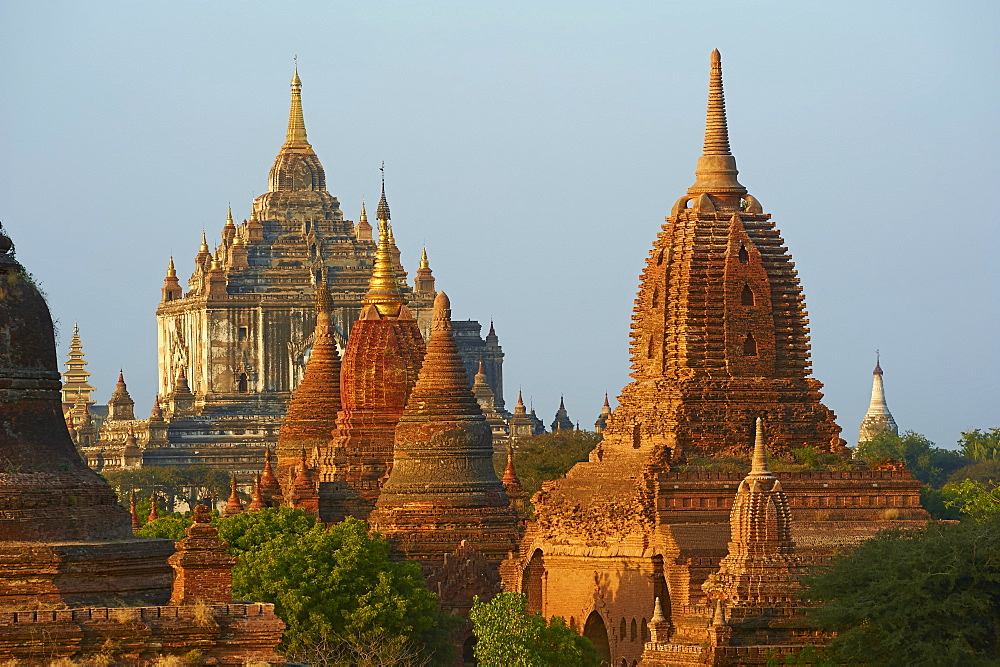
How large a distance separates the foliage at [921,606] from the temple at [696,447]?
6474 mm

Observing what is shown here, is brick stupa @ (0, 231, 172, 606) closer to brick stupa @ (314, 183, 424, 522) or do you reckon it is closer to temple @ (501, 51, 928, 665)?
temple @ (501, 51, 928, 665)

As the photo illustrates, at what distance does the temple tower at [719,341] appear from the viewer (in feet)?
196

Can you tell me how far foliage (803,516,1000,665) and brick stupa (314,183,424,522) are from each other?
2753 centimetres

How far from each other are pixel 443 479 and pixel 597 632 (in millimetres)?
8838

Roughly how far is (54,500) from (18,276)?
2450 millimetres

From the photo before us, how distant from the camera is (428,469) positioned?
6619 cm

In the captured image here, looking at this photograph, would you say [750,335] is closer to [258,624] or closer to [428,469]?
[428,469]

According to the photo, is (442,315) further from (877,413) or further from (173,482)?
(877,413)

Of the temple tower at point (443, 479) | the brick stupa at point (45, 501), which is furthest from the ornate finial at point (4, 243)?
the temple tower at point (443, 479)

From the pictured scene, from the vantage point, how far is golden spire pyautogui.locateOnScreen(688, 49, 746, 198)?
62.3 m

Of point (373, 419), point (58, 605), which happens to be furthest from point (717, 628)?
point (373, 419)

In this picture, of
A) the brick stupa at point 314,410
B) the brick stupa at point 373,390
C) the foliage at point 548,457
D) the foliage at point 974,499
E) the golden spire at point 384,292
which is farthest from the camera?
the foliage at point 548,457

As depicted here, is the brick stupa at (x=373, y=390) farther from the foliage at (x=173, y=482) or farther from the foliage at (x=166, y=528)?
the foliage at (x=173, y=482)

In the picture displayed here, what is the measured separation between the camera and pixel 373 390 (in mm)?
76000
